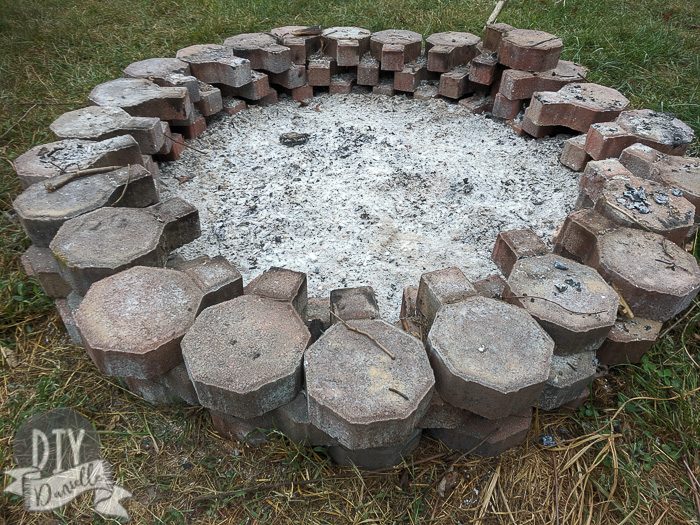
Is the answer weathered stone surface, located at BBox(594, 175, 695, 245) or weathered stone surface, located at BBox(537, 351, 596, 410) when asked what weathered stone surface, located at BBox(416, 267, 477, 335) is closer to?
weathered stone surface, located at BBox(537, 351, 596, 410)

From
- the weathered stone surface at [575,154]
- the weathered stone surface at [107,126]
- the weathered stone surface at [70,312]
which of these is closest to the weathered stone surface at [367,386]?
the weathered stone surface at [70,312]

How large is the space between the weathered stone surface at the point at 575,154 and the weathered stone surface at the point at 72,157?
289 centimetres

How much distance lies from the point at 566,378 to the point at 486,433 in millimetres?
374

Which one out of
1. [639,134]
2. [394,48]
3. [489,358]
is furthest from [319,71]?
[489,358]

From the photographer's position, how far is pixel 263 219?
3264 millimetres

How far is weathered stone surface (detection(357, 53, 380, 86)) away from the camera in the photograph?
466cm

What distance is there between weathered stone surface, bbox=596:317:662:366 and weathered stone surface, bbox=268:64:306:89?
3.49 m

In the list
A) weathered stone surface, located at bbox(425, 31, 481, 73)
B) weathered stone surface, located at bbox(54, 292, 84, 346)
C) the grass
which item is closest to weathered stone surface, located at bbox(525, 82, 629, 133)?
weathered stone surface, located at bbox(425, 31, 481, 73)

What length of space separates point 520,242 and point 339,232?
1.19 m

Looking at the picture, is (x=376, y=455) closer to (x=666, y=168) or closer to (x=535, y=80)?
(x=666, y=168)

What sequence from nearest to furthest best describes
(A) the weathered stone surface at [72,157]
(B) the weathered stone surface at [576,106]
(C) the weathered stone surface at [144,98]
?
(A) the weathered stone surface at [72,157] < (C) the weathered stone surface at [144,98] < (B) the weathered stone surface at [576,106]

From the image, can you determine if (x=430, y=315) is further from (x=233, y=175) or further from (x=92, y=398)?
(x=233, y=175)

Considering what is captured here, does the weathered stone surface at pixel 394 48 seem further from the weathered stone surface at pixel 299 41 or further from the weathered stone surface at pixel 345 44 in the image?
the weathered stone surface at pixel 299 41

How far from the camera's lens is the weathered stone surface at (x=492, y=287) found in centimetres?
227
